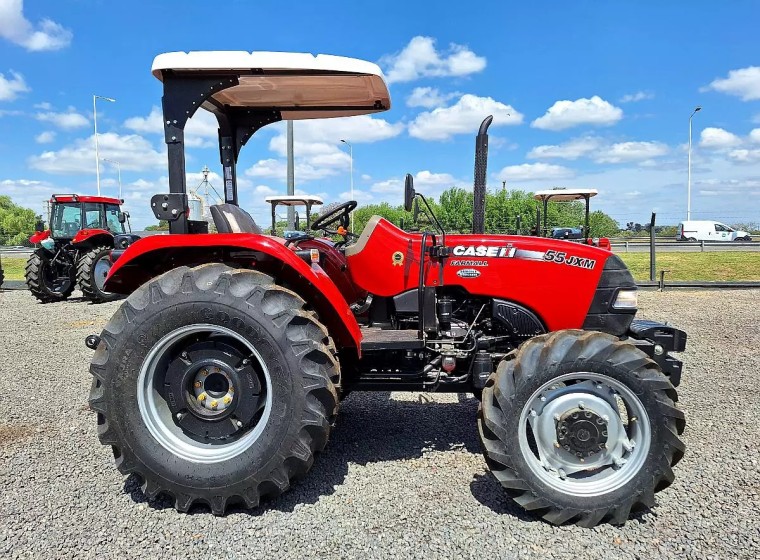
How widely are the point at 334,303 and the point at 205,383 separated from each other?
2.54 feet

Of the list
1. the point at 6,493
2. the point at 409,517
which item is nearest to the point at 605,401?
the point at 409,517

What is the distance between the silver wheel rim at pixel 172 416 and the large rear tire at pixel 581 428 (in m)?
1.13

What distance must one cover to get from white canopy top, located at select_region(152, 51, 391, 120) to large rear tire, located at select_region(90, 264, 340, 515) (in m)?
1.00

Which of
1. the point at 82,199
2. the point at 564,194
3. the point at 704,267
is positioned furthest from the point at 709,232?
the point at 82,199

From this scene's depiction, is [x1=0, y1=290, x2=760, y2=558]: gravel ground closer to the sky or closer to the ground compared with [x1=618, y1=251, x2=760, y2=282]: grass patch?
closer to the ground

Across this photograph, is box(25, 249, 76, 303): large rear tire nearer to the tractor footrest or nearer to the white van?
the tractor footrest

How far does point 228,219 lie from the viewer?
3316 mm

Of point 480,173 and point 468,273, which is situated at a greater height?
point 480,173

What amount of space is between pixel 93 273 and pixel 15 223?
48.1 meters

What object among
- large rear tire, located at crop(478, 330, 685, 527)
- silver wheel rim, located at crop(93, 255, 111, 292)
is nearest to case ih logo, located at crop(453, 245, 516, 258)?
large rear tire, located at crop(478, 330, 685, 527)

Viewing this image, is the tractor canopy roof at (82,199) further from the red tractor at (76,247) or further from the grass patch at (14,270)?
the grass patch at (14,270)

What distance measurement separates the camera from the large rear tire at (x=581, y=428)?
2.50 metres

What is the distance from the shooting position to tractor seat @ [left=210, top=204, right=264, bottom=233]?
3293mm

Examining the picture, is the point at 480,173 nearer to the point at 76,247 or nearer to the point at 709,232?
the point at 76,247
